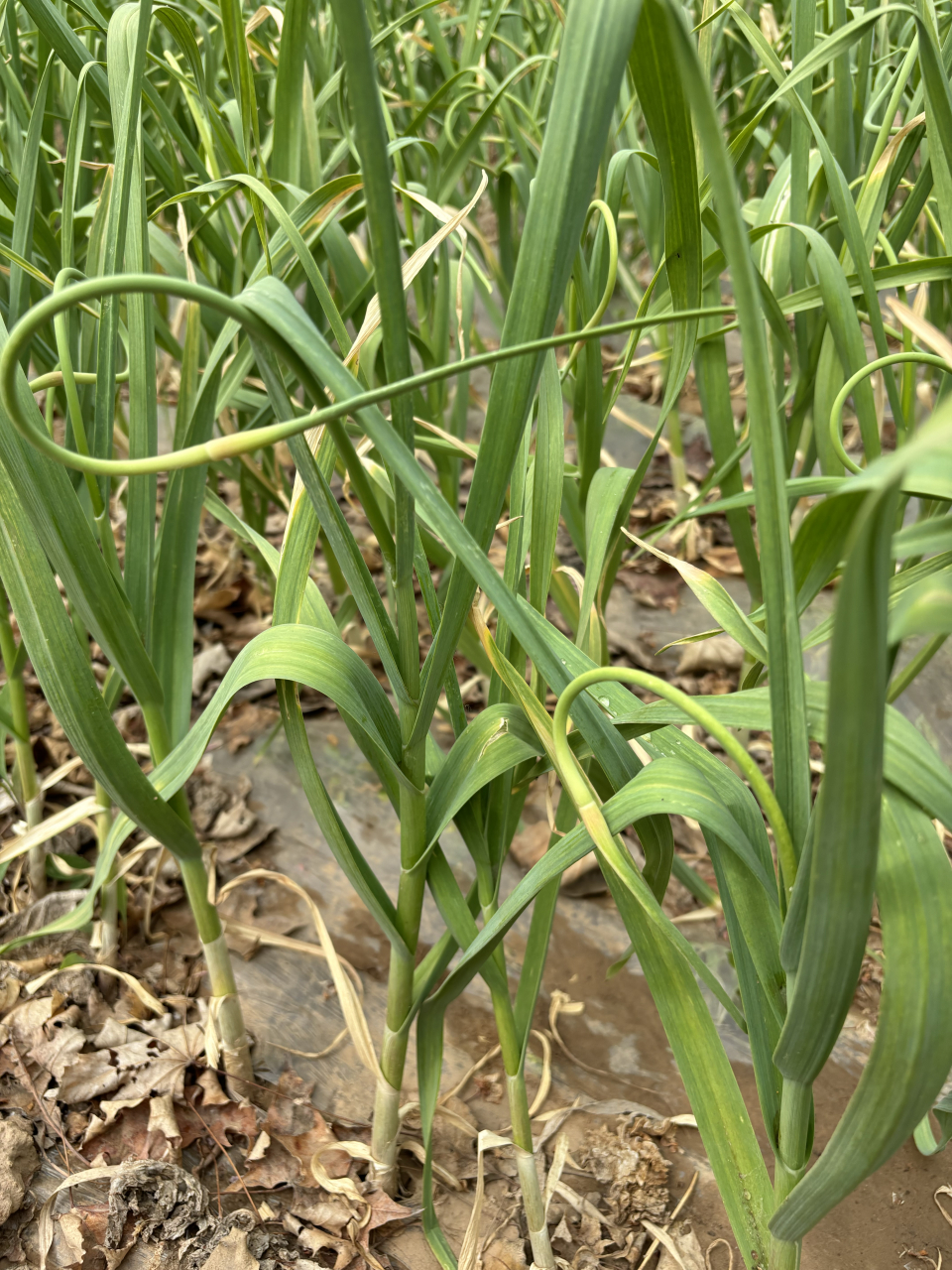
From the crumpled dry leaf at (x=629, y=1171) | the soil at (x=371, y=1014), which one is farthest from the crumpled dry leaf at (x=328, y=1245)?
the crumpled dry leaf at (x=629, y=1171)

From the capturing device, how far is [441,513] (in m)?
0.41

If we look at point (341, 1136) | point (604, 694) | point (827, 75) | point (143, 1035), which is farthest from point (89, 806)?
point (827, 75)

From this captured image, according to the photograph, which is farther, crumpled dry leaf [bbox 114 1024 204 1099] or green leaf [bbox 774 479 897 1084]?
crumpled dry leaf [bbox 114 1024 204 1099]

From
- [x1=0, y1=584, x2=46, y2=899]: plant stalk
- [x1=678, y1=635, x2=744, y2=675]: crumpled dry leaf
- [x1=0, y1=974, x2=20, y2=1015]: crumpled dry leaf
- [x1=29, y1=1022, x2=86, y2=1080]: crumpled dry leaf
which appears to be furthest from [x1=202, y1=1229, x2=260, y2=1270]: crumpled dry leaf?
[x1=678, y1=635, x2=744, y2=675]: crumpled dry leaf

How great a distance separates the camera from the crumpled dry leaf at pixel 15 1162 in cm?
72

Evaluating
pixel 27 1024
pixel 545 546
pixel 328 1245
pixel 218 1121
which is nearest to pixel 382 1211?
pixel 328 1245

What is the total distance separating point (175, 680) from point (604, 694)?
347mm

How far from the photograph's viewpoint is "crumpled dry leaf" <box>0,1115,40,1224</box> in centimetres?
72

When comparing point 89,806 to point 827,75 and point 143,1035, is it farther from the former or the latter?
point 827,75

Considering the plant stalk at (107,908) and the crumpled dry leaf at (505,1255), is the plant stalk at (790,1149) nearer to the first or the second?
the crumpled dry leaf at (505,1255)

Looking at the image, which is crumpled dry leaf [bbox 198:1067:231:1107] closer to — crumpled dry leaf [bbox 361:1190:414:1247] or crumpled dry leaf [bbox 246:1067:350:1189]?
crumpled dry leaf [bbox 246:1067:350:1189]

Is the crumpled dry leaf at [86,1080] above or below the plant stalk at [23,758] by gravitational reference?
below

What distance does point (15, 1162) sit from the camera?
2.45 feet

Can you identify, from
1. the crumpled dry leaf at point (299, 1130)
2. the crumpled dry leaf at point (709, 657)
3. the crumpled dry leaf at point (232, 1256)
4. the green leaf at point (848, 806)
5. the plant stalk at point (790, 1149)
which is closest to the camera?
the green leaf at point (848, 806)
